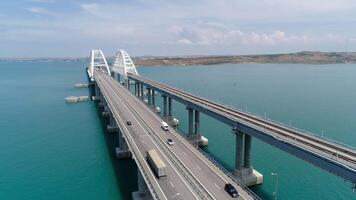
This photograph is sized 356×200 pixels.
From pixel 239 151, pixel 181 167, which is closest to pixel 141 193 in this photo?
pixel 181 167

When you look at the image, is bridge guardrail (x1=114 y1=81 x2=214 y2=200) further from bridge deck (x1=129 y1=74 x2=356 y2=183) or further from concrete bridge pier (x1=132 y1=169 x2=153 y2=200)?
bridge deck (x1=129 y1=74 x2=356 y2=183)

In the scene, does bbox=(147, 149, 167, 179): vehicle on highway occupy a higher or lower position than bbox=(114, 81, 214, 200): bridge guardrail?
higher

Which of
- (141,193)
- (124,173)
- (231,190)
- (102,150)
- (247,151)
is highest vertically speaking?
(231,190)

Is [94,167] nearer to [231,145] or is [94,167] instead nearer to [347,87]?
[231,145]

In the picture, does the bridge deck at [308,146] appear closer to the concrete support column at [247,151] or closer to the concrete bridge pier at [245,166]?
the concrete bridge pier at [245,166]

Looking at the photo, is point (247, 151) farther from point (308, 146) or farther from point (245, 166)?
point (308, 146)

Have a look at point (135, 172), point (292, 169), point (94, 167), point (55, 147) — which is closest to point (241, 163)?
point (292, 169)

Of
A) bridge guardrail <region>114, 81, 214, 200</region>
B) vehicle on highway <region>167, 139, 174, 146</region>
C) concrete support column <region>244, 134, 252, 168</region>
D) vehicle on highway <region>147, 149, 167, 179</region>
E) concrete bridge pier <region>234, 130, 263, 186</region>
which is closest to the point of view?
bridge guardrail <region>114, 81, 214, 200</region>

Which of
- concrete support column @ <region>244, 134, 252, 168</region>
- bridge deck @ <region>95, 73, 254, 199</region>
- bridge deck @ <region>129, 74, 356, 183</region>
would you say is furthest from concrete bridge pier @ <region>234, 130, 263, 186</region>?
bridge deck @ <region>95, 73, 254, 199</region>

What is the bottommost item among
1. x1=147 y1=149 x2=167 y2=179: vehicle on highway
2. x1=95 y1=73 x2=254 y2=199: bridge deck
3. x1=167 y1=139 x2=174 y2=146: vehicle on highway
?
x1=95 y1=73 x2=254 y2=199: bridge deck
